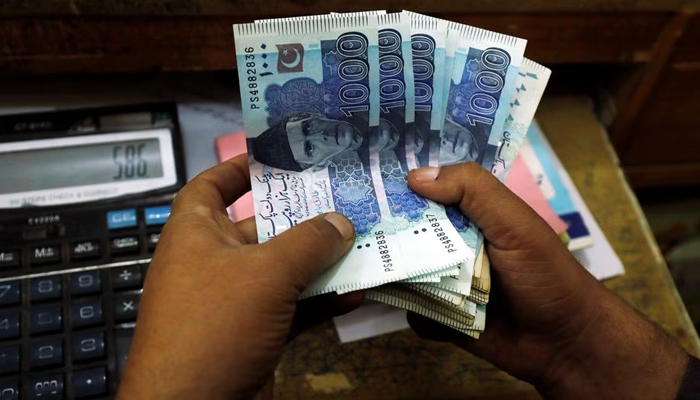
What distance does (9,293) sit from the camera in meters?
0.58

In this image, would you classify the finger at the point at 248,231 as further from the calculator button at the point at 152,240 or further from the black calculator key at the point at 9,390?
the black calculator key at the point at 9,390

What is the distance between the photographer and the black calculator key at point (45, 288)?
0.58 metres

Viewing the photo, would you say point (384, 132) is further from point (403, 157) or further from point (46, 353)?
point (46, 353)

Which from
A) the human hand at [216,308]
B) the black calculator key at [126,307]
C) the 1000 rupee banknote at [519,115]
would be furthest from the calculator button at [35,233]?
the 1000 rupee banknote at [519,115]

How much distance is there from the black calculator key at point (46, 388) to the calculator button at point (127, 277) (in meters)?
0.10

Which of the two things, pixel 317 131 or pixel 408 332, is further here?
pixel 408 332

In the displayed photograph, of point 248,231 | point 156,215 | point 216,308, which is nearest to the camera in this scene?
point 216,308

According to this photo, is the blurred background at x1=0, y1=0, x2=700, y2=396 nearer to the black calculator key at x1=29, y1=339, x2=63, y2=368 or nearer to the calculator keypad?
the calculator keypad

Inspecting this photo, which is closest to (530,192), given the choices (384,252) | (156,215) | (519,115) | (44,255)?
(519,115)

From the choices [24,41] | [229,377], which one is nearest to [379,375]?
[229,377]

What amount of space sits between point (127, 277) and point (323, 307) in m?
0.20

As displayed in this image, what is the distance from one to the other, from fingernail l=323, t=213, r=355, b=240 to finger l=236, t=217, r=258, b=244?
70mm

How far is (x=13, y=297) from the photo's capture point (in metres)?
0.58

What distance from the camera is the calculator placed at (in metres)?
0.56
